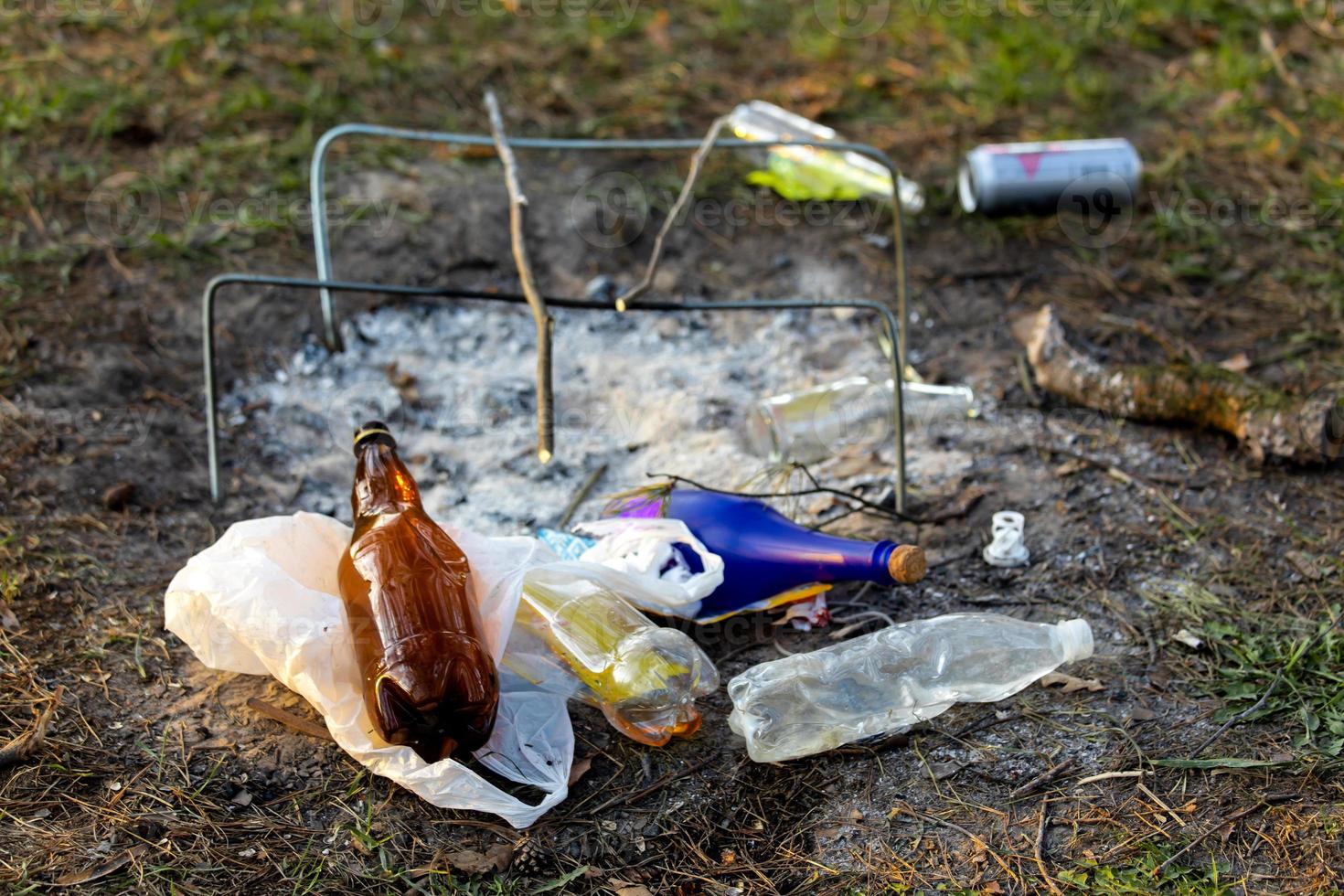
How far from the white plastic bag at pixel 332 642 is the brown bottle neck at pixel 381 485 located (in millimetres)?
99

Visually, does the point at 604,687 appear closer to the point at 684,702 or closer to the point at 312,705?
the point at 684,702

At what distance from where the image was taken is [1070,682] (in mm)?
2266

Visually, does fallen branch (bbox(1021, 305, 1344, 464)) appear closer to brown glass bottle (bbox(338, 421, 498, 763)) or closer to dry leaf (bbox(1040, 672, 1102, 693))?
dry leaf (bbox(1040, 672, 1102, 693))

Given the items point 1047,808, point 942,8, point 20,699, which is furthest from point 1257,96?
point 20,699

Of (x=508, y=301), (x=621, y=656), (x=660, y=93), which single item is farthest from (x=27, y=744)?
(x=660, y=93)

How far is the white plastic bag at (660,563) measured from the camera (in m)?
2.30

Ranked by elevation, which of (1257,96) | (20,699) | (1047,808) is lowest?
(1047,808)

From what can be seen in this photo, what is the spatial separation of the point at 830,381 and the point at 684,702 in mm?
1340

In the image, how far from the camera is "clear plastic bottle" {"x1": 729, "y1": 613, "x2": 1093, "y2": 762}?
84.1 inches

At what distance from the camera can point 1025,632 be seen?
2277 millimetres

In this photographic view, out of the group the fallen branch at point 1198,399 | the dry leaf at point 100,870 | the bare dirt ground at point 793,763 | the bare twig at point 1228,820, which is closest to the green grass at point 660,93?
Answer: the bare dirt ground at point 793,763

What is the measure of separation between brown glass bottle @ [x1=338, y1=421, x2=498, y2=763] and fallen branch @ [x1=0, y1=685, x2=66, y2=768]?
0.52m

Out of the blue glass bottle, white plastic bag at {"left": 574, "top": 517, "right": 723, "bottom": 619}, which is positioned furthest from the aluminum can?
white plastic bag at {"left": 574, "top": 517, "right": 723, "bottom": 619}

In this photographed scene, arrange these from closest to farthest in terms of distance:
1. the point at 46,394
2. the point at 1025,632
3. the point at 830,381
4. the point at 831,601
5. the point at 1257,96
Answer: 1. the point at 1025,632
2. the point at 831,601
3. the point at 46,394
4. the point at 830,381
5. the point at 1257,96
